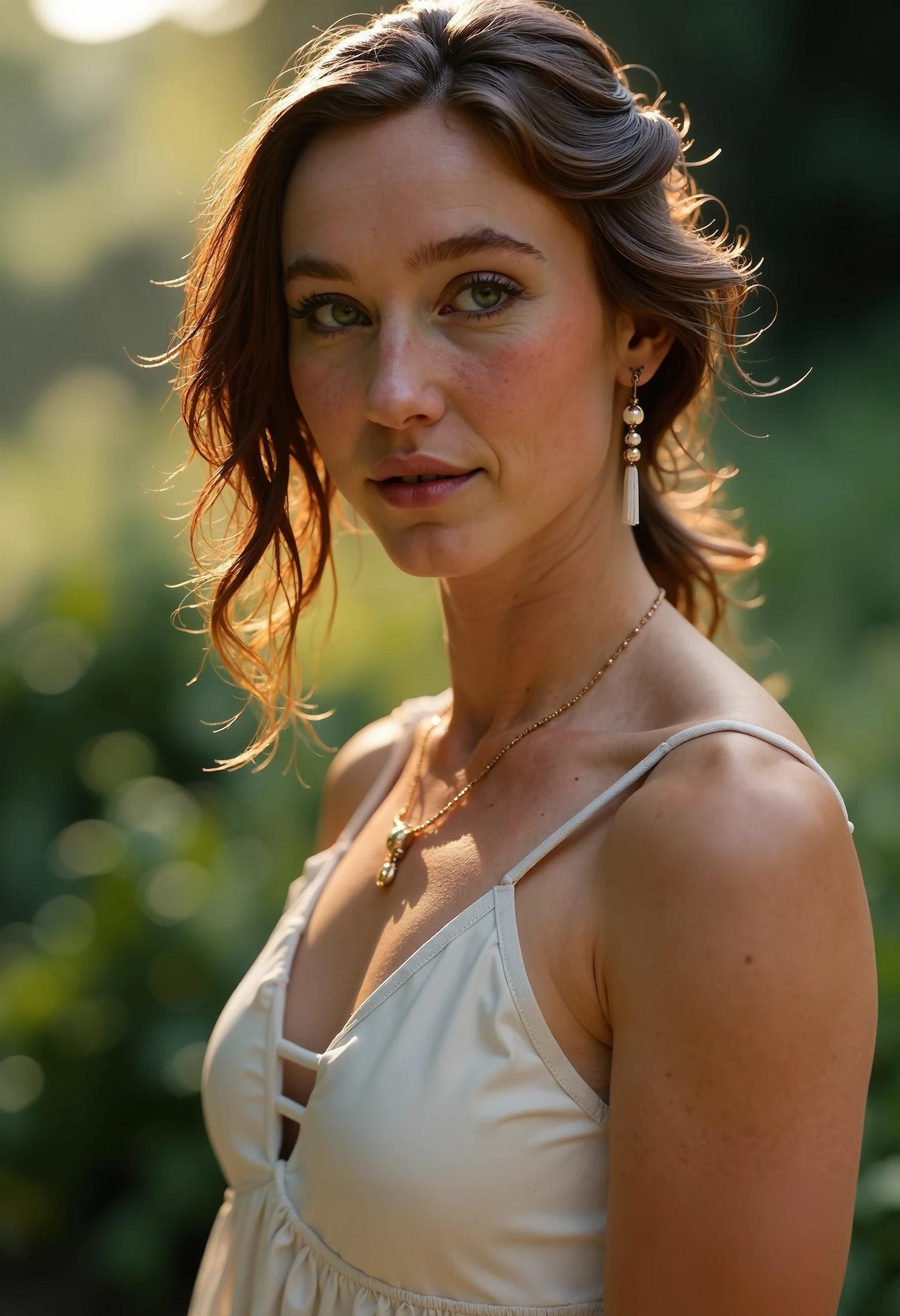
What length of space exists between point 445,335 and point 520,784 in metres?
0.54

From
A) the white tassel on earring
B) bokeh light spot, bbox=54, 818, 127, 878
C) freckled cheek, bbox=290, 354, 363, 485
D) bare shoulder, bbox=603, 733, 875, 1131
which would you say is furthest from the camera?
bokeh light spot, bbox=54, 818, 127, 878

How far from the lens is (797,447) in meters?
7.84

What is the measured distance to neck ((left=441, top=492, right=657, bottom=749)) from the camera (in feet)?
5.37

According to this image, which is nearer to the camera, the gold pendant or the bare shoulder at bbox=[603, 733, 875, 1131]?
the bare shoulder at bbox=[603, 733, 875, 1131]

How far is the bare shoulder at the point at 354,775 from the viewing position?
207cm

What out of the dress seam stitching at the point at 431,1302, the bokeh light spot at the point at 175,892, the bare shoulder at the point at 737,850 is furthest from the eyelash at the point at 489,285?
the bokeh light spot at the point at 175,892

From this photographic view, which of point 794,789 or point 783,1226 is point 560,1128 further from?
point 794,789

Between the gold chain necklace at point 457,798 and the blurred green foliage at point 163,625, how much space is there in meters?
0.49

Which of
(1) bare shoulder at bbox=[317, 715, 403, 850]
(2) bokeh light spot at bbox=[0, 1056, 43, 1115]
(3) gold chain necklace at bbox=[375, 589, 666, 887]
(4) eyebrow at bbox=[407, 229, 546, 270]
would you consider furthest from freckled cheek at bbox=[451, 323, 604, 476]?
(2) bokeh light spot at bbox=[0, 1056, 43, 1115]

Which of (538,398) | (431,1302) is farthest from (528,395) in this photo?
(431,1302)

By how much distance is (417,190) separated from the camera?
1.42m

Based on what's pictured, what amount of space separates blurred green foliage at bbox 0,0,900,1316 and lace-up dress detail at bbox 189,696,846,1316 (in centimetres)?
71

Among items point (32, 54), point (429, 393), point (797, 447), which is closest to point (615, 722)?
point (429, 393)

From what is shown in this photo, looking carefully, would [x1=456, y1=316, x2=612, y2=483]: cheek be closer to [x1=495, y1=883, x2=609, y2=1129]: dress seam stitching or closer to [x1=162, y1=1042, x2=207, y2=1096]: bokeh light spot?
[x1=495, y1=883, x2=609, y2=1129]: dress seam stitching
